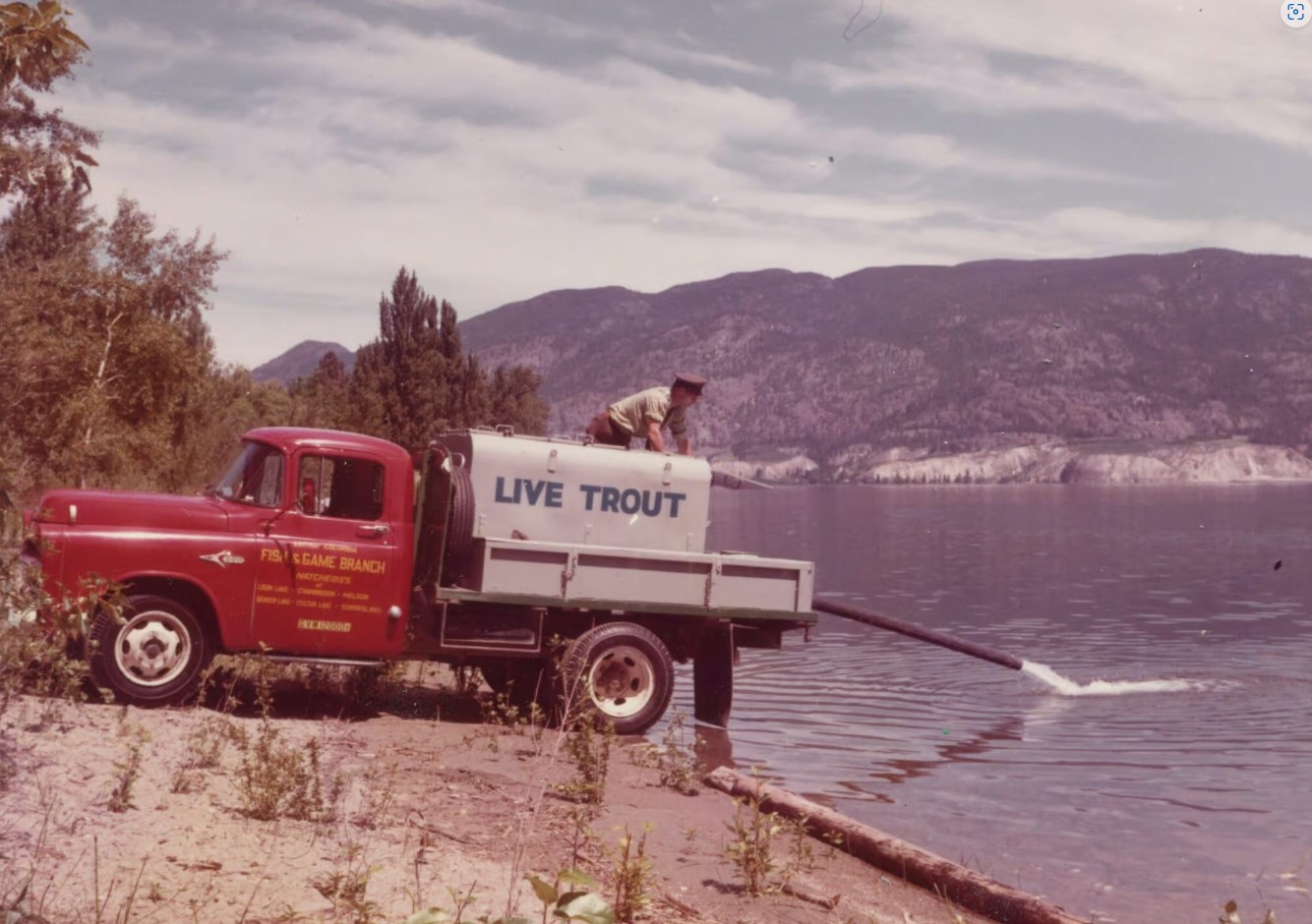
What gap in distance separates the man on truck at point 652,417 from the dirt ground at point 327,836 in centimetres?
393

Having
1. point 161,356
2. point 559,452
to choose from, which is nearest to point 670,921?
point 559,452

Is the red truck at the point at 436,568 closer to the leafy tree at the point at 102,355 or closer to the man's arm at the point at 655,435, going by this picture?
the man's arm at the point at 655,435

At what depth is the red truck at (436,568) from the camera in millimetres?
10430

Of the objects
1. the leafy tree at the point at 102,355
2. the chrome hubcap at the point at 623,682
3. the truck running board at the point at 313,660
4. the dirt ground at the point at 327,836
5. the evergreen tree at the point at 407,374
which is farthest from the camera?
the evergreen tree at the point at 407,374

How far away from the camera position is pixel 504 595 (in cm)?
1172

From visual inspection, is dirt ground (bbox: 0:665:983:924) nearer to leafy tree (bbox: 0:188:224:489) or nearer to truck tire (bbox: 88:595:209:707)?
truck tire (bbox: 88:595:209:707)

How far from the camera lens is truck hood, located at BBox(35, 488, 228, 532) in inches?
408

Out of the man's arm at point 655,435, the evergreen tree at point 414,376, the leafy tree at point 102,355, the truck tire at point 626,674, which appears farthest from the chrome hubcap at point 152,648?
the evergreen tree at point 414,376

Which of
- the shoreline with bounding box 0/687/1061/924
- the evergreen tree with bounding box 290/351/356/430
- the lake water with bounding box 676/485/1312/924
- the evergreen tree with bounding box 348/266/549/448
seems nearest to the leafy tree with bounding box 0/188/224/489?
the evergreen tree with bounding box 290/351/356/430

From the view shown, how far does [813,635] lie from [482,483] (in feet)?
58.3

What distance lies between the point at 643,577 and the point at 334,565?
9.61 ft

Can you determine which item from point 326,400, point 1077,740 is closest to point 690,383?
point 1077,740

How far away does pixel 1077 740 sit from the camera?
15203mm

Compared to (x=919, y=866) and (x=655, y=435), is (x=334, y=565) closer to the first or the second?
(x=655, y=435)
